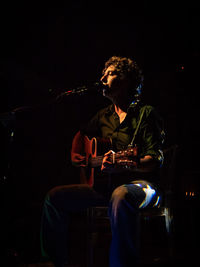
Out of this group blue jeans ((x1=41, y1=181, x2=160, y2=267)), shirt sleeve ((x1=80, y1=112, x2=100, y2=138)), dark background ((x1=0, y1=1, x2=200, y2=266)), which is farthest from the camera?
dark background ((x1=0, y1=1, x2=200, y2=266))

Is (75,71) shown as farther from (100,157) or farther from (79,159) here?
(100,157)

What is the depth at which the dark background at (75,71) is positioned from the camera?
3.88 m

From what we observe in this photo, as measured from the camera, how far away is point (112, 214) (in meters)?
1.97

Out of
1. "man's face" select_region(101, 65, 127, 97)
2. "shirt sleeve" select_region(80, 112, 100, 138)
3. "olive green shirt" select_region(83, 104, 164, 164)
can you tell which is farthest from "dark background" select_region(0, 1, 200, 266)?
"olive green shirt" select_region(83, 104, 164, 164)

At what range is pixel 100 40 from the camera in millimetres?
4469

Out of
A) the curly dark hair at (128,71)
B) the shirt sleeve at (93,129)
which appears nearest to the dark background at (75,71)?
the curly dark hair at (128,71)

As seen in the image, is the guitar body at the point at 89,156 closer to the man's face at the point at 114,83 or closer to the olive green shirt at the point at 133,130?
the olive green shirt at the point at 133,130

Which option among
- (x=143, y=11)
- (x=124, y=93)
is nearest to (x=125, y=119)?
(x=124, y=93)

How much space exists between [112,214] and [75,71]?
11.5ft

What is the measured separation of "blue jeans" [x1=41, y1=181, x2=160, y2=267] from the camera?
1.81m

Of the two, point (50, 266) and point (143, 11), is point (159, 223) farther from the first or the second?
point (143, 11)

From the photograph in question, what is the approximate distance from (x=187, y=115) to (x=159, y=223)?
216cm

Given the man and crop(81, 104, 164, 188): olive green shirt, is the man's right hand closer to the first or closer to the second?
the man

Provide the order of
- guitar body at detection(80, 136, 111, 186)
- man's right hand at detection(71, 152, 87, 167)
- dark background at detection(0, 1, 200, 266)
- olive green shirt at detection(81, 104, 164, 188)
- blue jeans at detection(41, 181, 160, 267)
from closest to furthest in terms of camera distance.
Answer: blue jeans at detection(41, 181, 160, 267), olive green shirt at detection(81, 104, 164, 188), guitar body at detection(80, 136, 111, 186), man's right hand at detection(71, 152, 87, 167), dark background at detection(0, 1, 200, 266)
